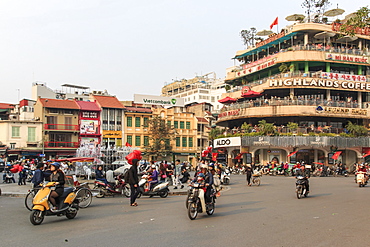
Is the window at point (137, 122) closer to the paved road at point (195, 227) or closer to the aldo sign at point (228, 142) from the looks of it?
the aldo sign at point (228, 142)

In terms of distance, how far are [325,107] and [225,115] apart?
44.6 feet

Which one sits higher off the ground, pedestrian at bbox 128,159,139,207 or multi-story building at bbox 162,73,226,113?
multi-story building at bbox 162,73,226,113

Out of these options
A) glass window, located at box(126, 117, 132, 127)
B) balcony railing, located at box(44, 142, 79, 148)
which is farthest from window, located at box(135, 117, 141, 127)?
balcony railing, located at box(44, 142, 79, 148)

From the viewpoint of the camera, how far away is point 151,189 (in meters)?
17.3

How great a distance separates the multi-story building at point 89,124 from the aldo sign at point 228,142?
57.3 feet

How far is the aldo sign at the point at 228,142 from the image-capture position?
4778cm

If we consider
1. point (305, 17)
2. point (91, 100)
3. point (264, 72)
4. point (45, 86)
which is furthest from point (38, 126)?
point (305, 17)

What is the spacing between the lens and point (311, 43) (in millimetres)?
49781

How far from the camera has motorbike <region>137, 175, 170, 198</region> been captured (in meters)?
17.0

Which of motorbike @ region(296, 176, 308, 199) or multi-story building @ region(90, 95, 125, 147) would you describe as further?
multi-story building @ region(90, 95, 125, 147)

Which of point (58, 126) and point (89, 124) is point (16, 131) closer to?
point (58, 126)

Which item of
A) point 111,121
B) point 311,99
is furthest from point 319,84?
point 111,121

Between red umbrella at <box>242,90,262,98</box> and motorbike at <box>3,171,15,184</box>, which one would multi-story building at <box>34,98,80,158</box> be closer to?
red umbrella at <box>242,90,262,98</box>

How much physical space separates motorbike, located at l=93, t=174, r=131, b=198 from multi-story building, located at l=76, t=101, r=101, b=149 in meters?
38.5
